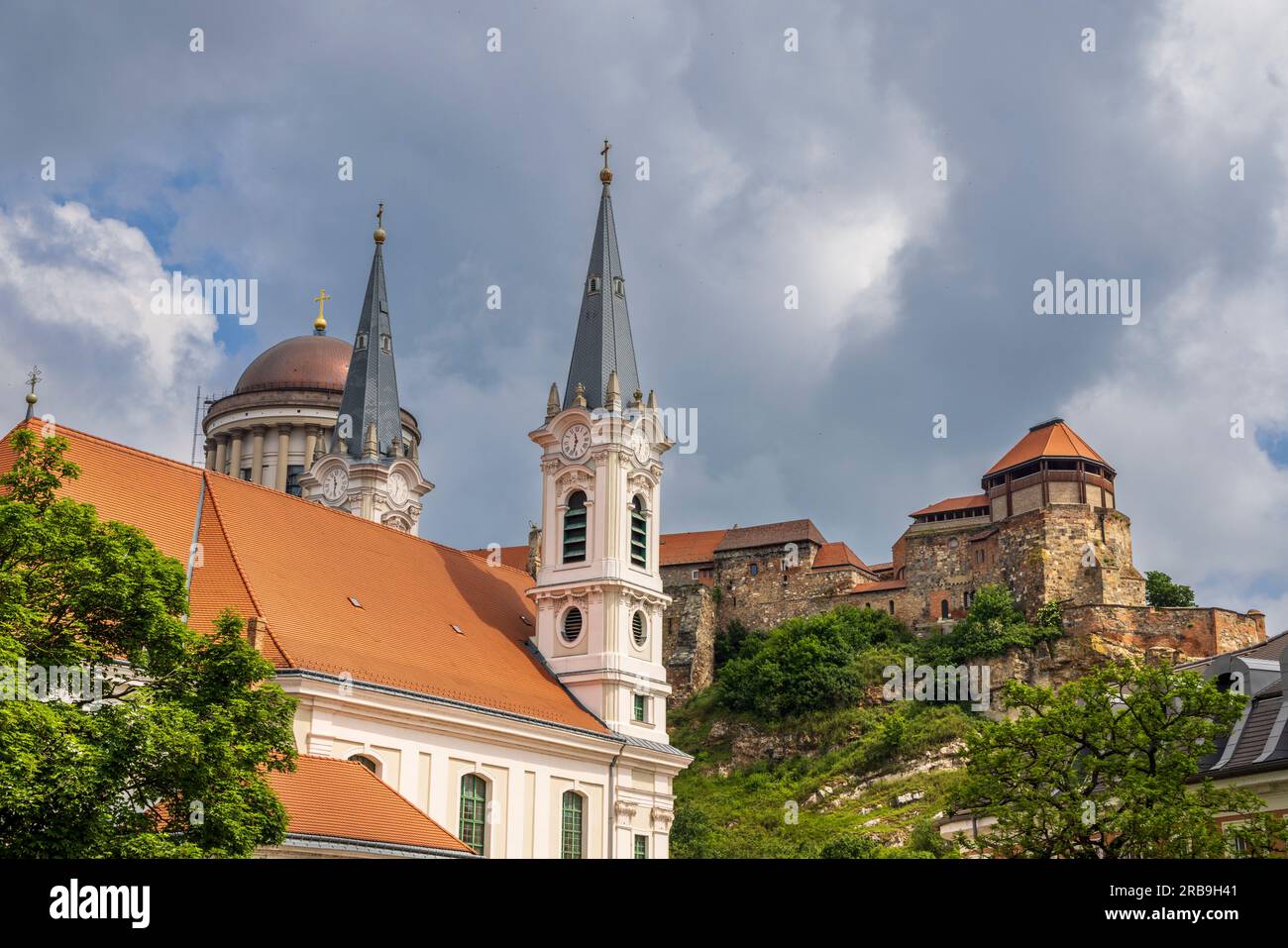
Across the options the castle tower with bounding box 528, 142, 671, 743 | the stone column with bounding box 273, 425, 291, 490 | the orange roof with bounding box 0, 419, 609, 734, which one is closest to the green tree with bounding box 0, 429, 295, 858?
the orange roof with bounding box 0, 419, 609, 734

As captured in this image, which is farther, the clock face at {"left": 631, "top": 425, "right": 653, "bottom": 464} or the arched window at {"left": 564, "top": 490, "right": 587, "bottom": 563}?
the clock face at {"left": 631, "top": 425, "right": 653, "bottom": 464}

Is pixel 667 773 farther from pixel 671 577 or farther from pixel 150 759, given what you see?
pixel 671 577

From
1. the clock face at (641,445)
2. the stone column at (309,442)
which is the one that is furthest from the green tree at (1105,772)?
the stone column at (309,442)

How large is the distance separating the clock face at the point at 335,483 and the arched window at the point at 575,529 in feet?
38.6

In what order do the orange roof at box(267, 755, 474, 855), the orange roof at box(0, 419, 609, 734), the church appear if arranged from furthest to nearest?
the orange roof at box(0, 419, 609, 734)
the church
the orange roof at box(267, 755, 474, 855)

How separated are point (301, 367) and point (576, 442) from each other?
89.7ft

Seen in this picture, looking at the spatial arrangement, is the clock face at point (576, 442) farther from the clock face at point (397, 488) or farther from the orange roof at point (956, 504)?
the orange roof at point (956, 504)

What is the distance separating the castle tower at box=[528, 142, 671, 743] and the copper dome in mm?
24134

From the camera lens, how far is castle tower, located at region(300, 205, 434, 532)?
56094 mm

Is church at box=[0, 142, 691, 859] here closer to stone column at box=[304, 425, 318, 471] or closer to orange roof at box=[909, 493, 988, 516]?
stone column at box=[304, 425, 318, 471]
